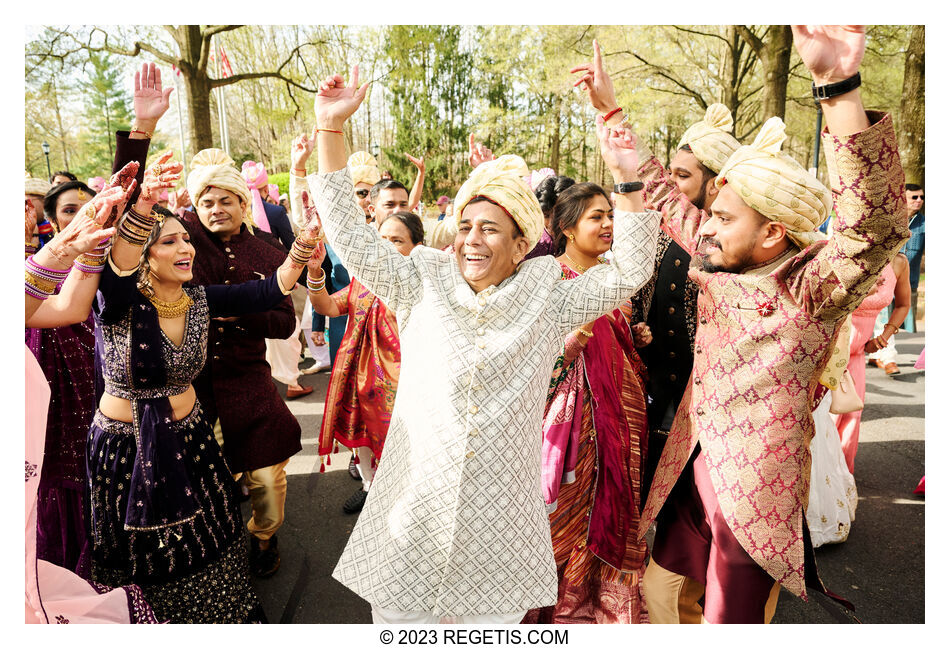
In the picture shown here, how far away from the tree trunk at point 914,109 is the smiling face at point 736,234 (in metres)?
9.83

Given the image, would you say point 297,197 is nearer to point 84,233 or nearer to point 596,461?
point 84,233

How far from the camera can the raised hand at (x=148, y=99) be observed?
8.65 ft

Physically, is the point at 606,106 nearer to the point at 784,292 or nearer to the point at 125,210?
the point at 784,292

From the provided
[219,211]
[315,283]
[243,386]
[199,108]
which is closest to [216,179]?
[219,211]

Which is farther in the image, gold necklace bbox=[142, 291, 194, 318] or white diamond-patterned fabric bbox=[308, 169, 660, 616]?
gold necklace bbox=[142, 291, 194, 318]

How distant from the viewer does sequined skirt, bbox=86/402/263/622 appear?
2.53 m

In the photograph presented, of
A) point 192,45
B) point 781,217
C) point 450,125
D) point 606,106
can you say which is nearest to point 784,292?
point 781,217

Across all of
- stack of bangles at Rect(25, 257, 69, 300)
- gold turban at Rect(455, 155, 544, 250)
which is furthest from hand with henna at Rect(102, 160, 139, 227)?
gold turban at Rect(455, 155, 544, 250)

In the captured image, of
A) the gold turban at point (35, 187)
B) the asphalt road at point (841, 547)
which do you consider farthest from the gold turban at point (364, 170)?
the gold turban at point (35, 187)

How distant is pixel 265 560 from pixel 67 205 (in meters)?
2.51

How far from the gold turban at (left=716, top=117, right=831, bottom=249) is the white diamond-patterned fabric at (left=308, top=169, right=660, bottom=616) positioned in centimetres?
31

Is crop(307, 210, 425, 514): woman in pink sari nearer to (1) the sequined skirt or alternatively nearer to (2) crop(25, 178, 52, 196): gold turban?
(1) the sequined skirt

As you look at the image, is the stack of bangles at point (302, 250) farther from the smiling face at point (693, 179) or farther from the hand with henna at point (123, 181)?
the smiling face at point (693, 179)

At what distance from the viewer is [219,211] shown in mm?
3406
